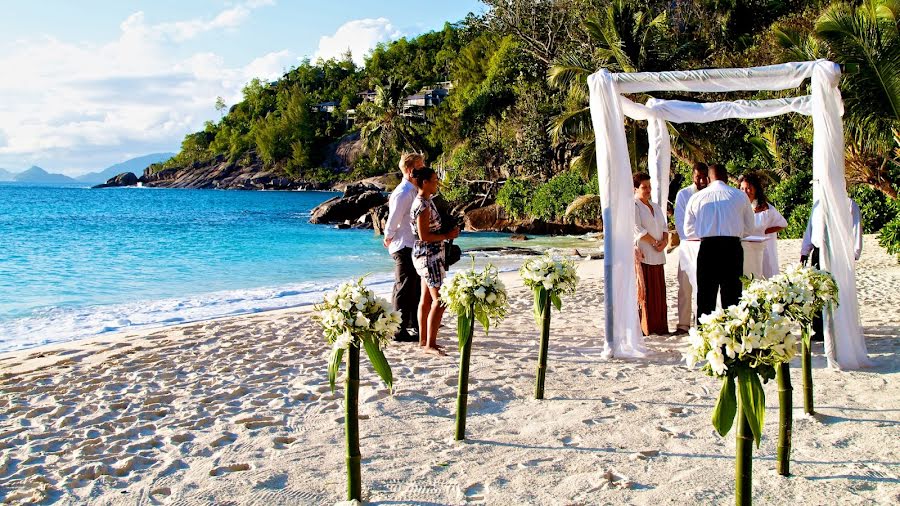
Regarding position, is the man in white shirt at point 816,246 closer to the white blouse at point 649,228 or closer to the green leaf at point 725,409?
the white blouse at point 649,228

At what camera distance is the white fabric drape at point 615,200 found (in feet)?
21.7

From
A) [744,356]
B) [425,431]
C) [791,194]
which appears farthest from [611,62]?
[744,356]

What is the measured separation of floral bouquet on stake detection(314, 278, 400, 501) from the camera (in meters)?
3.65

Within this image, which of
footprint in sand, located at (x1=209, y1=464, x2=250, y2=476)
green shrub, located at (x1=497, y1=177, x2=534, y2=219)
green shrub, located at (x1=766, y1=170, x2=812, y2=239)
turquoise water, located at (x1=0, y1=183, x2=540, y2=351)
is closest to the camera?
footprint in sand, located at (x1=209, y1=464, x2=250, y2=476)

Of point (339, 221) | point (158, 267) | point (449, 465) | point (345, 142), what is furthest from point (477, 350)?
point (345, 142)

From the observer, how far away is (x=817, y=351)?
22.4ft

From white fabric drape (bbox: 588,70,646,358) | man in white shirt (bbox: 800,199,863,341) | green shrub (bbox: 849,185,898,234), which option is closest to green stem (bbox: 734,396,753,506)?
white fabric drape (bbox: 588,70,646,358)

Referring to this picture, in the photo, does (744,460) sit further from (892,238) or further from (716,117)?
(892,238)

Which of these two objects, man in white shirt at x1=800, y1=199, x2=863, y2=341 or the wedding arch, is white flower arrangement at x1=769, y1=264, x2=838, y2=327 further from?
man in white shirt at x1=800, y1=199, x2=863, y2=341

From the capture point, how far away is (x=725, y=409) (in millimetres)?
3219

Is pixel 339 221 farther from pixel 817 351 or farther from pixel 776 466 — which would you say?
pixel 776 466

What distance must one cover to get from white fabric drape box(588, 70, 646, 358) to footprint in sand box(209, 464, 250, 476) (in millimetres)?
3683

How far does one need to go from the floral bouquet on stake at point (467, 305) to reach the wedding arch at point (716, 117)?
2075 millimetres

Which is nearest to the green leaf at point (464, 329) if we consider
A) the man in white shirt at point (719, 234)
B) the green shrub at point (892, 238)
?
the man in white shirt at point (719, 234)
